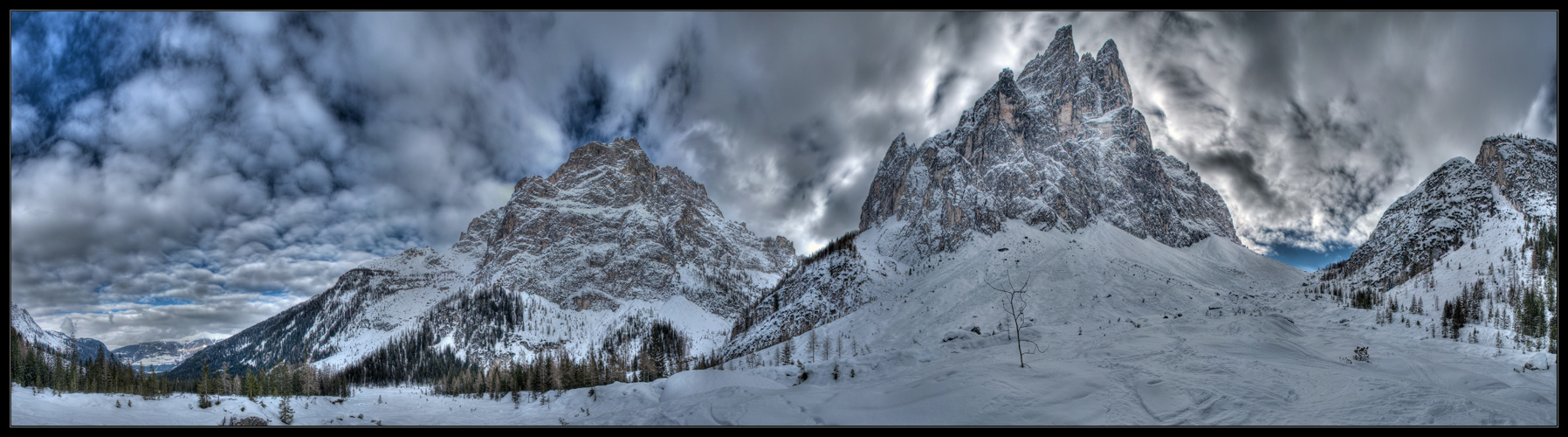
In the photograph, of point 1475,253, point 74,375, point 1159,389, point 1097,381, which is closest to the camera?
point 1159,389

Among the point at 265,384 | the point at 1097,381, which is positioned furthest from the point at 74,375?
the point at 1097,381

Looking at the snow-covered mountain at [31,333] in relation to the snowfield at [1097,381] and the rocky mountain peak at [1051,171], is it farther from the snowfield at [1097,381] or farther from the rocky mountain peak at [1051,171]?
the rocky mountain peak at [1051,171]

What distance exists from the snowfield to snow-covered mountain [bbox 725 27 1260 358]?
2080 centimetres

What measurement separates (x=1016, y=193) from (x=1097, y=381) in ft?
261

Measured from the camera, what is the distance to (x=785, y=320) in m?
70.1

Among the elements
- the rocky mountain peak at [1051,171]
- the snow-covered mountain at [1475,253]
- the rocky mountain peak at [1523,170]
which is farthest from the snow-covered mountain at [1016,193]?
the rocky mountain peak at [1523,170]

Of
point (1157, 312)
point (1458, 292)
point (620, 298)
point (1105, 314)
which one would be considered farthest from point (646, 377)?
point (620, 298)

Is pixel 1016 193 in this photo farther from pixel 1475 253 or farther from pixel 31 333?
pixel 31 333

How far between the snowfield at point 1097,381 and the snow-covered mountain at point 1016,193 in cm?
2080

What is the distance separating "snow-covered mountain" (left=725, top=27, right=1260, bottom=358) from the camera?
76625 millimetres

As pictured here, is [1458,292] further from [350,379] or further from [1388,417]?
[350,379]

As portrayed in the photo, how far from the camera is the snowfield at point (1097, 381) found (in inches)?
465

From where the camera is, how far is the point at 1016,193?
86625mm

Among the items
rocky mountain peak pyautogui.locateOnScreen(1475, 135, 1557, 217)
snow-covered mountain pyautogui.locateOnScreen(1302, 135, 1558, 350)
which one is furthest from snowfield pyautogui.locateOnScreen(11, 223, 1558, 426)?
rocky mountain peak pyautogui.locateOnScreen(1475, 135, 1557, 217)
